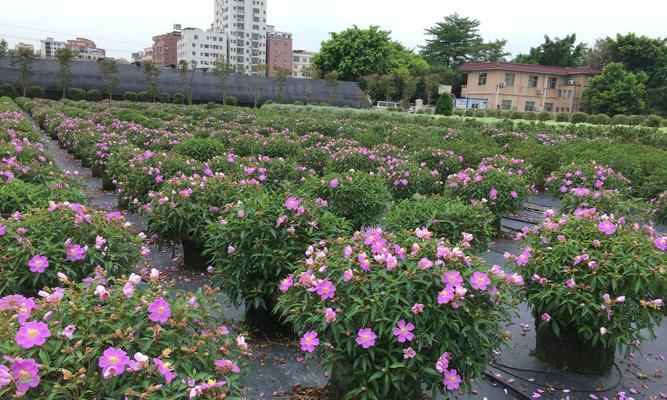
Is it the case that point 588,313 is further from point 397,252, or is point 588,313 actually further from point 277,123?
point 277,123

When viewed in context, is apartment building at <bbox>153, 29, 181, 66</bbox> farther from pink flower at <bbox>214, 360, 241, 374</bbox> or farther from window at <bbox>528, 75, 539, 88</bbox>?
pink flower at <bbox>214, 360, 241, 374</bbox>

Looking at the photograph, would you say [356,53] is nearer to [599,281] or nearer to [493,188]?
[493,188]

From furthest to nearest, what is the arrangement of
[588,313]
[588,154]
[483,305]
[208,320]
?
[588,154], [588,313], [483,305], [208,320]

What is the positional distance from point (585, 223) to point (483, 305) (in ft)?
4.46

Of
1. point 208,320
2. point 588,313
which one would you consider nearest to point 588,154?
point 588,313

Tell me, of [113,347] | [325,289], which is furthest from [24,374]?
[325,289]

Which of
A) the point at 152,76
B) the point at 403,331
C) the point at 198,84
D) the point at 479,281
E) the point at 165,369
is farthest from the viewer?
the point at 198,84

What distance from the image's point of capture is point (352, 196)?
4672mm

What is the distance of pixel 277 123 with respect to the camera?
1346 centimetres

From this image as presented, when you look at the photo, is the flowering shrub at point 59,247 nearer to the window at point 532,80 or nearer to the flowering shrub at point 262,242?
the flowering shrub at point 262,242

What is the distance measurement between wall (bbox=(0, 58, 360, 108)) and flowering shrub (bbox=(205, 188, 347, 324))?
3343 centimetres

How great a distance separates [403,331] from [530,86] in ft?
136

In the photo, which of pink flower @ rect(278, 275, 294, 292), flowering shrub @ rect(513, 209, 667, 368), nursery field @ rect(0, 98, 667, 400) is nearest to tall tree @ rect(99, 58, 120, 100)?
nursery field @ rect(0, 98, 667, 400)

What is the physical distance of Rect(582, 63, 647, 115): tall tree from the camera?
32.5m
